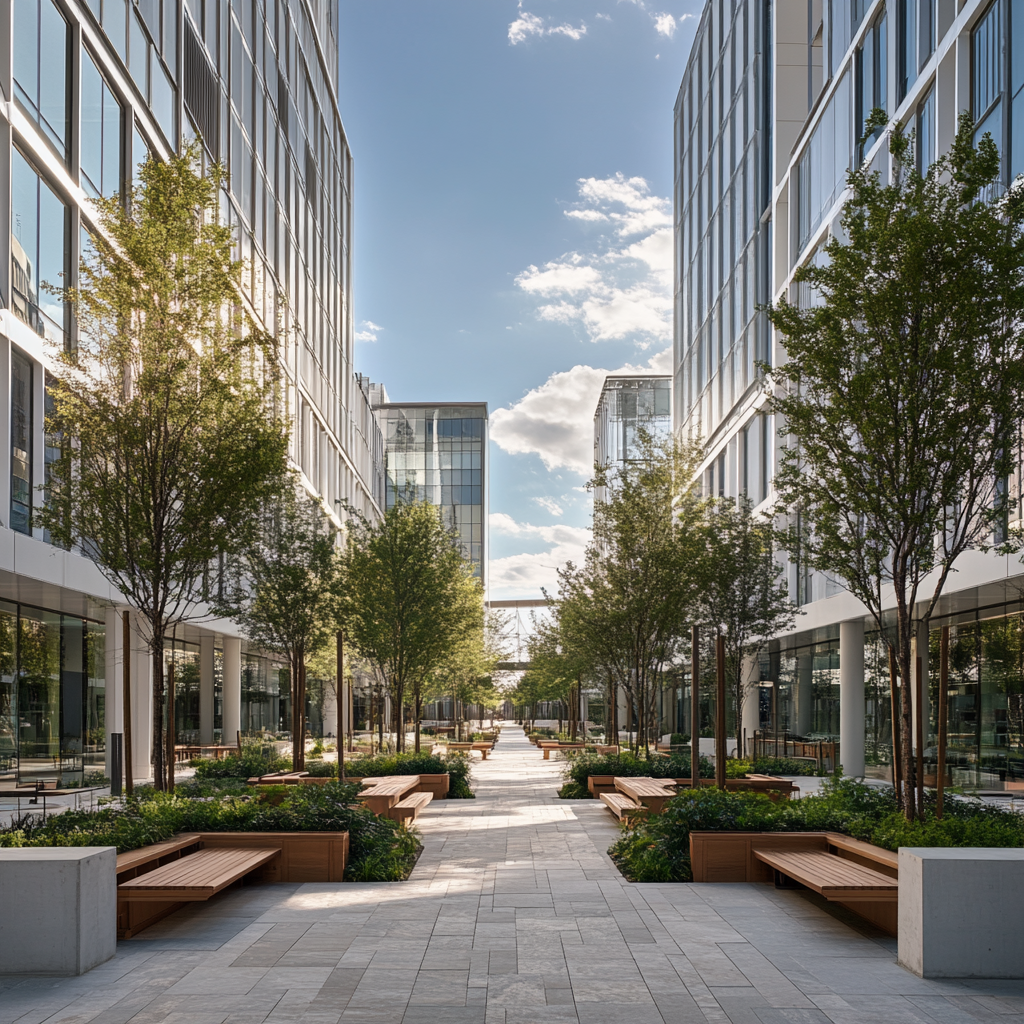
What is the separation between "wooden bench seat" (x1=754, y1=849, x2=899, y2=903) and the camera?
8.91 metres

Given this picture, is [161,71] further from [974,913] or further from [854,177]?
[974,913]

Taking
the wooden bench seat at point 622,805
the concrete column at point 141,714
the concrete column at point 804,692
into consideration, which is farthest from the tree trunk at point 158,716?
the concrete column at point 804,692

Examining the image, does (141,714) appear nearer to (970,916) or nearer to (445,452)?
(970,916)

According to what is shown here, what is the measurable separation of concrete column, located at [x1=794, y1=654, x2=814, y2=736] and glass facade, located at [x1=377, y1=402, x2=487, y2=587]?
7571 cm

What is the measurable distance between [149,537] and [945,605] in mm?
17080

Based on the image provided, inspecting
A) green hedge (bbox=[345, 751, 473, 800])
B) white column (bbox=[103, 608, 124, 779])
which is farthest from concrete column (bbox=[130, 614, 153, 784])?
green hedge (bbox=[345, 751, 473, 800])

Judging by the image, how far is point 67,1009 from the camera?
691cm

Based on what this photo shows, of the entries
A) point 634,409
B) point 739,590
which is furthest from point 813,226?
point 634,409

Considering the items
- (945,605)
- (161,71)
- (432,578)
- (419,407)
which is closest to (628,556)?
(432,578)

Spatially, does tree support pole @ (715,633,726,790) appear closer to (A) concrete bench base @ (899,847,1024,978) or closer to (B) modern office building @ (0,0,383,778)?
(A) concrete bench base @ (899,847,1024,978)

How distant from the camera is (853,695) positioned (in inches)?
1169

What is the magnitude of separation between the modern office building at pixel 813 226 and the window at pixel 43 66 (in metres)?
14.7

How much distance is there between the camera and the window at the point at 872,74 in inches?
1016

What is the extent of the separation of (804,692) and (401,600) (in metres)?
17.7
